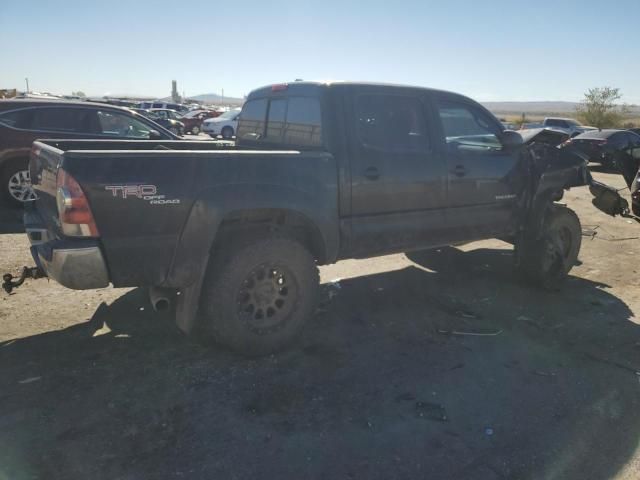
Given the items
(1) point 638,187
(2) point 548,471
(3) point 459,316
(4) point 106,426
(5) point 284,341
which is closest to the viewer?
(2) point 548,471

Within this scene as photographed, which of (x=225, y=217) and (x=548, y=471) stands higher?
(x=225, y=217)

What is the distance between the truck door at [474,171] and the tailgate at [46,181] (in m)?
3.18

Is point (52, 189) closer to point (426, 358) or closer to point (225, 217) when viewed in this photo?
point (225, 217)

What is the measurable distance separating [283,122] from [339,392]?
2.49 meters

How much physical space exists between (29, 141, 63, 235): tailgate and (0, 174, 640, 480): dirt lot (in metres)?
1.02

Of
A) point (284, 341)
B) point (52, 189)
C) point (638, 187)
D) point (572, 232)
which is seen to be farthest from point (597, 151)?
point (52, 189)

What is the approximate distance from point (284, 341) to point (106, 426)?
1392 mm

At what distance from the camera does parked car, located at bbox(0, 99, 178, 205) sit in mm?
7891

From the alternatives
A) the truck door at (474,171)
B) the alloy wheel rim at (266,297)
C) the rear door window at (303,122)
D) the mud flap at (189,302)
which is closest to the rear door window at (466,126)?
the truck door at (474,171)

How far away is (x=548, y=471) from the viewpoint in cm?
262

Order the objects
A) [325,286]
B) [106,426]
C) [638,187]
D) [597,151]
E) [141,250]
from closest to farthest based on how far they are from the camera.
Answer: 1. [106,426]
2. [141,250]
3. [325,286]
4. [638,187]
5. [597,151]

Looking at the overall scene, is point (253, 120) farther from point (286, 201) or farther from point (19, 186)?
point (19, 186)

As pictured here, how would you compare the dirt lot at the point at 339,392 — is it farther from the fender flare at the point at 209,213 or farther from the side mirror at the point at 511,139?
the side mirror at the point at 511,139

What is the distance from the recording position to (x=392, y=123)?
4.37 meters
